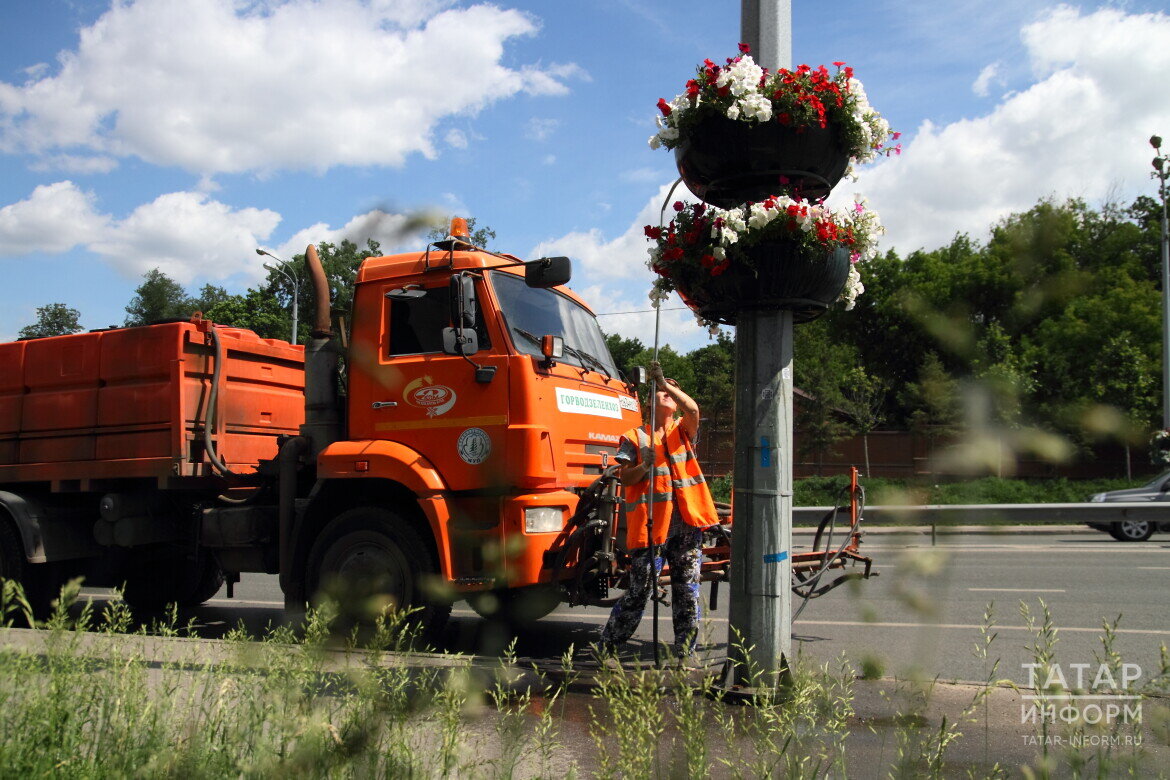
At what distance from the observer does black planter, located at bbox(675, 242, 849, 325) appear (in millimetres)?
4734

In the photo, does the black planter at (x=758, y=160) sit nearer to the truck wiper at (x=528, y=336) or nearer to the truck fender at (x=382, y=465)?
the truck wiper at (x=528, y=336)

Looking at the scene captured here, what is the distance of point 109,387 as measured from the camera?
305 inches

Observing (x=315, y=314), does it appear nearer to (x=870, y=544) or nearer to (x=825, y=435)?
(x=870, y=544)

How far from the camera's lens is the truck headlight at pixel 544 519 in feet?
20.2

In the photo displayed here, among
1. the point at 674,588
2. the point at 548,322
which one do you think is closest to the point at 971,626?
the point at 674,588

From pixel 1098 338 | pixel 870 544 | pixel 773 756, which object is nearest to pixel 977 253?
pixel 1098 338

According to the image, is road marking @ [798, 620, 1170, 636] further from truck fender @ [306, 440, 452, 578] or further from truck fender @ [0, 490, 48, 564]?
truck fender @ [0, 490, 48, 564]

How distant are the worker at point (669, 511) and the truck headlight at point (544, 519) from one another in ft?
1.57

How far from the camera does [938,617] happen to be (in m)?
4.64

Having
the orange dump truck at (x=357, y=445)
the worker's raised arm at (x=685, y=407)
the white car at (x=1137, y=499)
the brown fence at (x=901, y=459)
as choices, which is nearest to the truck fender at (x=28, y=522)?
the orange dump truck at (x=357, y=445)

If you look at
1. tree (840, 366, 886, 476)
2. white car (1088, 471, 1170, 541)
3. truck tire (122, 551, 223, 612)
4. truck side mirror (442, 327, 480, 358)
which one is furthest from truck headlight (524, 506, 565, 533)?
white car (1088, 471, 1170, 541)

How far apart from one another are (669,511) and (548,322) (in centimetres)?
182

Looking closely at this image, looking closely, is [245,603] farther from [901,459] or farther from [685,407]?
[901,459]

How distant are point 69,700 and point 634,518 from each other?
3534 millimetres
